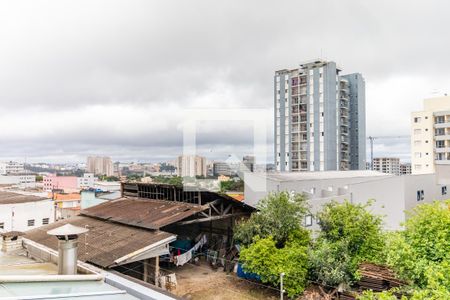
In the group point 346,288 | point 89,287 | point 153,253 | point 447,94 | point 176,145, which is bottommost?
point 346,288

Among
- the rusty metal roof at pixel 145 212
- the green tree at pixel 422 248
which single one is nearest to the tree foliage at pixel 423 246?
the green tree at pixel 422 248

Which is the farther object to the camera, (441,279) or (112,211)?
(112,211)

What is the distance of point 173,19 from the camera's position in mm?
11383

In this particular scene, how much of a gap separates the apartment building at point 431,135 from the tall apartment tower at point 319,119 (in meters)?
5.97

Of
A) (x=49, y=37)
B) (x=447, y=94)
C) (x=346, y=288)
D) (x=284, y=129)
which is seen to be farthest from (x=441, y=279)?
(x=447, y=94)

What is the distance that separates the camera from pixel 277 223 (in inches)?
437

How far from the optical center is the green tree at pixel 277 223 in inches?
436

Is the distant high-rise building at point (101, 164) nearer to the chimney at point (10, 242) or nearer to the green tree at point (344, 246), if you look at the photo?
the chimney at point (10, 242)

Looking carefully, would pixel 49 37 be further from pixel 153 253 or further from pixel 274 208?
pixel 274 208

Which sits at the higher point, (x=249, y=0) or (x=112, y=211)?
(x=249, y=0)

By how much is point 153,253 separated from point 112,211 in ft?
16.2

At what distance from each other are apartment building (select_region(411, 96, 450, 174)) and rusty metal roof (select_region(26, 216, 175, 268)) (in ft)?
124

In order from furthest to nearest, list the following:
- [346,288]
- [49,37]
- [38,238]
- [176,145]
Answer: [176,145], [38,238], [49,37], [346,288]

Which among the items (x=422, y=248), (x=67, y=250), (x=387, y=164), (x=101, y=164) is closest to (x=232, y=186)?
(x=422, y=248)
